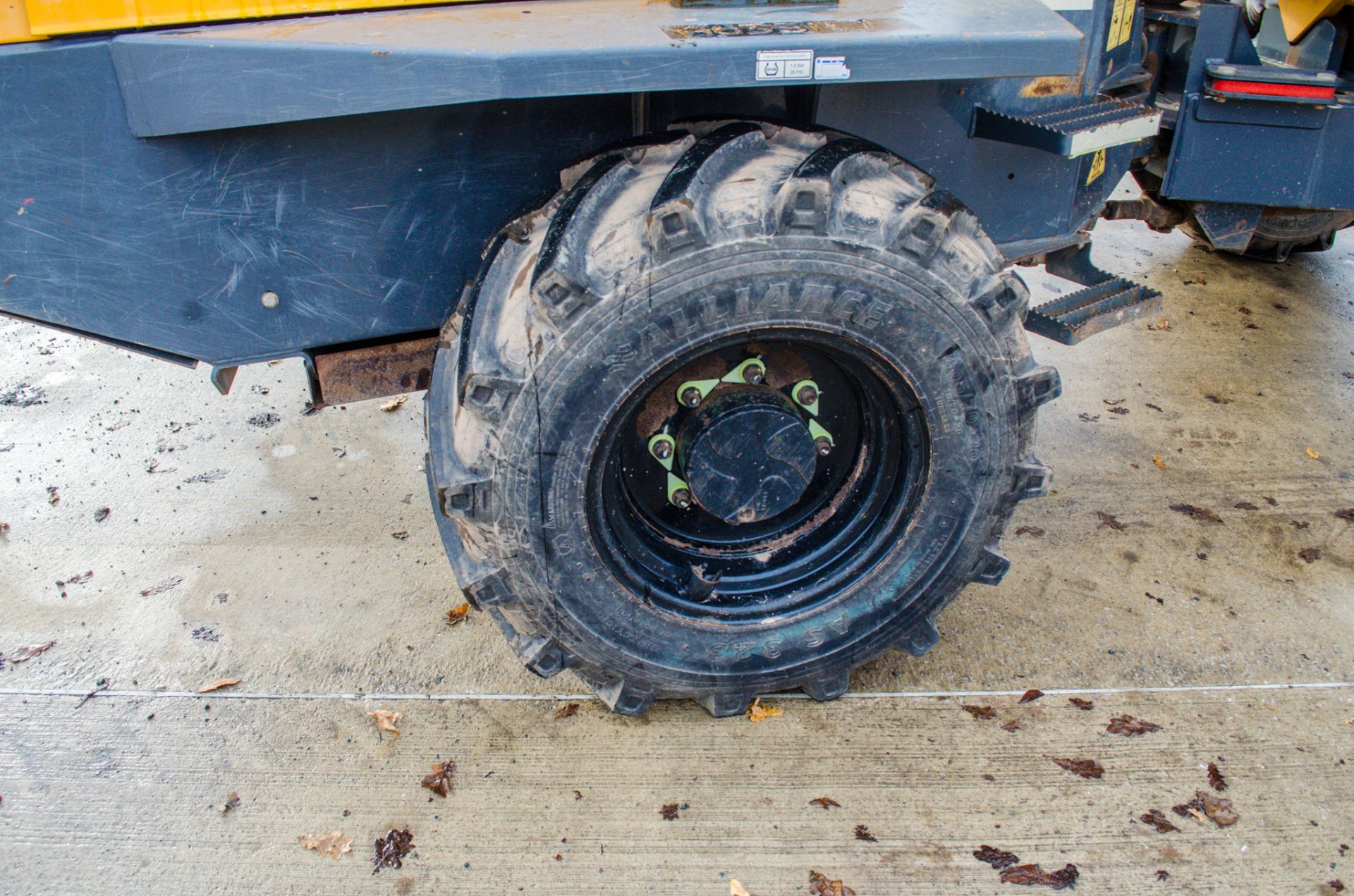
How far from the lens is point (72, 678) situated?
3.02m

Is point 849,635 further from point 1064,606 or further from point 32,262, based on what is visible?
point 32,262

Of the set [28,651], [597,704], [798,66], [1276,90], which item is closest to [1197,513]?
[1276,90]

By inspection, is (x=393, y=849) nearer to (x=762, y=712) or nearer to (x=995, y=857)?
(x=762, y=712)

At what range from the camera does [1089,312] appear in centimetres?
309

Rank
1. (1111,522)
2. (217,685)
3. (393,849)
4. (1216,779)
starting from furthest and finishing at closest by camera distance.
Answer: (1111,522), (217,685), (1216,779), (393,849)

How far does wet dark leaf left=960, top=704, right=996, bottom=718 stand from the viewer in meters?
2.84

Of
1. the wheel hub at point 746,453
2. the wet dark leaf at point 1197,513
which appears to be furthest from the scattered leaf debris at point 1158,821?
the wet dark leaf at point 1197,513

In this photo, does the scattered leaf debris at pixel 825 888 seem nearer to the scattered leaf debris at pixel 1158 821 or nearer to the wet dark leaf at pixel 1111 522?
the scattered leaf debris at pixel 1158 821

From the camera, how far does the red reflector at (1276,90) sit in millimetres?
3279

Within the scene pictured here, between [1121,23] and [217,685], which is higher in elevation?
[1121,23]

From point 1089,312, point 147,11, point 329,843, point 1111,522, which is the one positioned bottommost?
point 329,843

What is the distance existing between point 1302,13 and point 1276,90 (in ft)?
1.14

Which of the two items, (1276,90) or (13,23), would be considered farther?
(1276,90)

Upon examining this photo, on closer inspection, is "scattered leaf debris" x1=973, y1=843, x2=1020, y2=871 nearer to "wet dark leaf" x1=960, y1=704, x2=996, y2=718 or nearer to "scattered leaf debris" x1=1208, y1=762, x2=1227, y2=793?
"wet dark leaf" x1=960, y1=704, x2=996, y2=718
